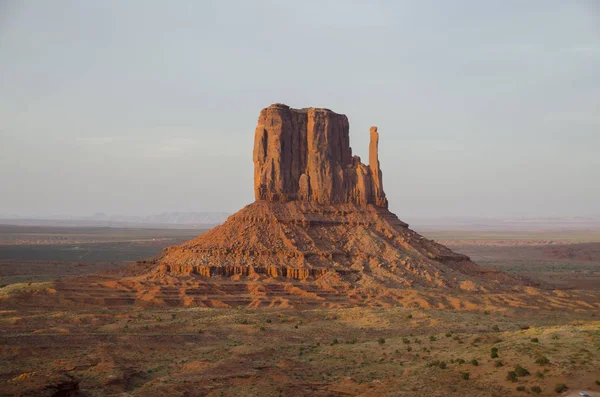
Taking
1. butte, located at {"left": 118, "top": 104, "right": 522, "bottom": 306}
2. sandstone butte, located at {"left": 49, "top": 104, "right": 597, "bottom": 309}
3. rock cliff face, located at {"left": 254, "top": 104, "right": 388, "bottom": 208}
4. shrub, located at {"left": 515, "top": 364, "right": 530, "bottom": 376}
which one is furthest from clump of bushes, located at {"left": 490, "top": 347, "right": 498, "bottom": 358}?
rock cliff face, located at {"left": 254, "top": 104, "right": 388, "bottom": 208}

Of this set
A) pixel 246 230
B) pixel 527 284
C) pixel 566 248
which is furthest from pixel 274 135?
pixel 566 248

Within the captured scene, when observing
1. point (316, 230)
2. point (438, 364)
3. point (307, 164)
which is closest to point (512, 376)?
point (438, 364)

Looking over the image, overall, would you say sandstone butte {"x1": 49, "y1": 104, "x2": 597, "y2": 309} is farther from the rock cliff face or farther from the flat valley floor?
the flat valley floor

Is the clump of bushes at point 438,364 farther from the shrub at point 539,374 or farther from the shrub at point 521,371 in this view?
the shrub at point 539,374

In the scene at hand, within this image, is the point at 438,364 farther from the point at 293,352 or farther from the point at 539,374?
the point at 293,352

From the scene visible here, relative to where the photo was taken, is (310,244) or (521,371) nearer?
(521,371)

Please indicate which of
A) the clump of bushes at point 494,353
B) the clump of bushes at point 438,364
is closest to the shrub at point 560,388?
the clump of bushes at point 494,353

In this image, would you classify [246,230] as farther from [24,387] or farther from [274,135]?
[24,387]
